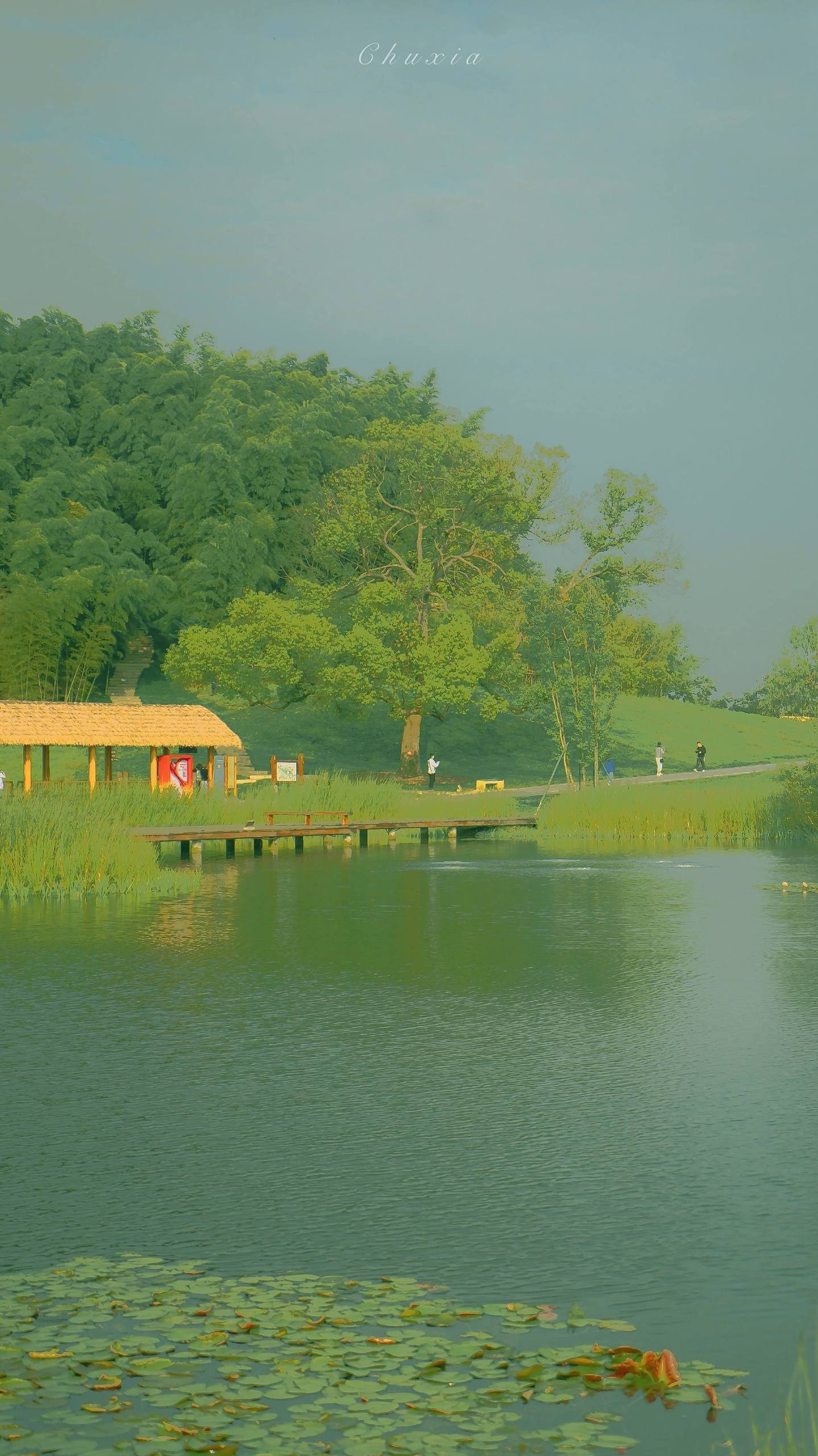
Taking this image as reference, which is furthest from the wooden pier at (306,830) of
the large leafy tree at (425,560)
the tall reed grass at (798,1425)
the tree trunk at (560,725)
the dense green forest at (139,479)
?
the dense green forest at (139,479)

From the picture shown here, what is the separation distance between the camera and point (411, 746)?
6431 centimetres

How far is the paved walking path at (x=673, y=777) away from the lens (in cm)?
5328

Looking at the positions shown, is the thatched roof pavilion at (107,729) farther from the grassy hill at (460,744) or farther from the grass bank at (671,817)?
the grassy hill at (460,744)

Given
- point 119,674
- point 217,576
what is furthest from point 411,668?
point 119,674

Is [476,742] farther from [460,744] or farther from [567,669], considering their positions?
[567,669]

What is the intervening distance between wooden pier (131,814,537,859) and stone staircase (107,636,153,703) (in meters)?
37.0

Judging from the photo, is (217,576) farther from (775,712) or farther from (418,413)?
(775,712)

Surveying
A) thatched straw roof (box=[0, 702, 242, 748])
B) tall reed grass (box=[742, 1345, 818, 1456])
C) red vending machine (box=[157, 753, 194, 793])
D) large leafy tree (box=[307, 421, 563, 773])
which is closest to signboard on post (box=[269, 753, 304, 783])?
thatched straw roof (box=[0, 702, 242, 748])

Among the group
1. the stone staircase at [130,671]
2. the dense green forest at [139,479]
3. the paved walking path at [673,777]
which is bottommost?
the paved walking path at [673,777]

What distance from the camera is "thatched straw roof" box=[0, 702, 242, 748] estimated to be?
134 feet

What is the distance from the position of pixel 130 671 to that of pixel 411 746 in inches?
843

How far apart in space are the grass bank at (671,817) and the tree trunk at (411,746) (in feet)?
69.9

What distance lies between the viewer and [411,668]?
2437 inches

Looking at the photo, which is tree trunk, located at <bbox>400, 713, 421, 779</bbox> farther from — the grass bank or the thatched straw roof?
the grass bank
